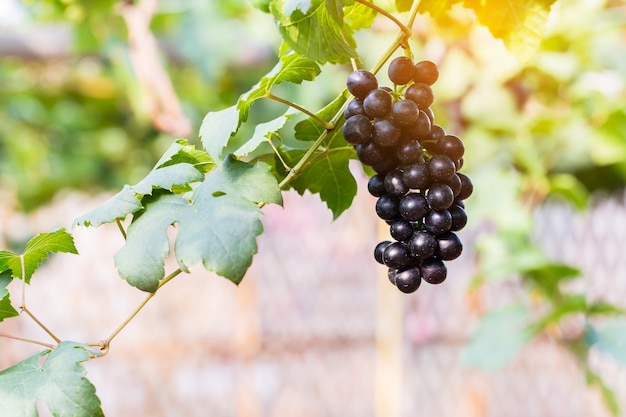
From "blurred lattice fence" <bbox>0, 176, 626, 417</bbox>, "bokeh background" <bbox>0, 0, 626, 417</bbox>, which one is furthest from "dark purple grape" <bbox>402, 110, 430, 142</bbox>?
"blurred lattice fence" <bbox>0, 176, 626, 417</bbox>

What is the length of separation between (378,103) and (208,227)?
16 centimetres

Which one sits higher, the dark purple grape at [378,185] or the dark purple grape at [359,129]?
the dark purple grape at [359,129]

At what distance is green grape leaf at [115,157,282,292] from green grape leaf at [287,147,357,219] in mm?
109

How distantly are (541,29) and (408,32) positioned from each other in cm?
18

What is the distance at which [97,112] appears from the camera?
2.69 metres

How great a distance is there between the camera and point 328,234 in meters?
3.50

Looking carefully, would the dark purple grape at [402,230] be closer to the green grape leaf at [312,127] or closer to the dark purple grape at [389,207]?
the dark purple grape at [389,207]

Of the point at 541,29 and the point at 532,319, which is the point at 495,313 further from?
the point at 541,29

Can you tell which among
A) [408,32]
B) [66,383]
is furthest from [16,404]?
[408,32]

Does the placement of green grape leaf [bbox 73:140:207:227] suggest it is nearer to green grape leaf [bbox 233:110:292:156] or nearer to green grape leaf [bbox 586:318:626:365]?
green grape leaf [bbox 233:110:292:156]

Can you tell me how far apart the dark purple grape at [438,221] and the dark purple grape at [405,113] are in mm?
72

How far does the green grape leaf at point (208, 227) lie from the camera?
0.47 m

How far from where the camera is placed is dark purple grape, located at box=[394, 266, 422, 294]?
20.1 inches

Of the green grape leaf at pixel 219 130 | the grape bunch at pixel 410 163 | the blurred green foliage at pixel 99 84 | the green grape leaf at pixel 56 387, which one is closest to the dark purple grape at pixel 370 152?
the grape bunch at pixel 410 163
